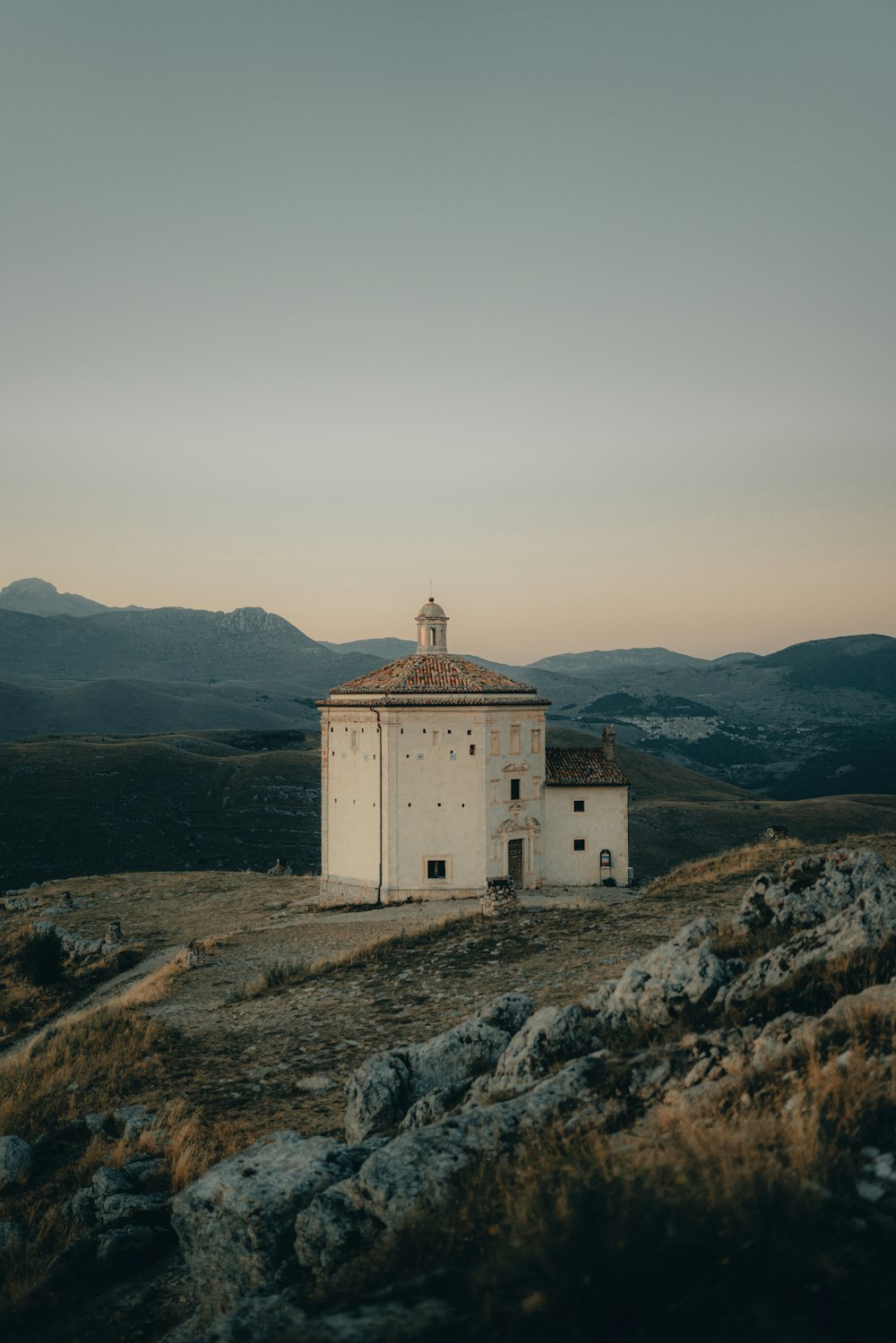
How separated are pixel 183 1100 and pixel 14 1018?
41.3 ft

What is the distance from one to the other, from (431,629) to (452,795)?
9237 mm

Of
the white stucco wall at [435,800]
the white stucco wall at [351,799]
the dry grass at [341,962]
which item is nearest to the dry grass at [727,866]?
the dry grass at [341,962]

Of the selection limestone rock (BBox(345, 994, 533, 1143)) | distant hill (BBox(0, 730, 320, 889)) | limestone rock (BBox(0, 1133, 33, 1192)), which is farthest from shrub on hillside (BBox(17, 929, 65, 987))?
distant hill (BBox(0, 730, 320, 889))

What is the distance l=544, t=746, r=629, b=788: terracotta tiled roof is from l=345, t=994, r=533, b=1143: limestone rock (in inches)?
1020

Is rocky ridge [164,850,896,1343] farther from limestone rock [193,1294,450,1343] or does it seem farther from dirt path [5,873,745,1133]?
dirt path [5,873,745,1133]

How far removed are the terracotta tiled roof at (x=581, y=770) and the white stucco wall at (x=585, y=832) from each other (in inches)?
12.2

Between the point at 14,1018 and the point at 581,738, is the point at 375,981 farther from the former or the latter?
the point at 581,738

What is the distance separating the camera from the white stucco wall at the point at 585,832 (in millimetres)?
38281

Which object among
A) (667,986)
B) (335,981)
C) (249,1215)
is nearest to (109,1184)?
(249,1215)

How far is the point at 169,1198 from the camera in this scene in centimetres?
1036

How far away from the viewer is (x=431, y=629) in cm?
4172

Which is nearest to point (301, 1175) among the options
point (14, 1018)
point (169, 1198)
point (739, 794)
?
point (169, 1198)

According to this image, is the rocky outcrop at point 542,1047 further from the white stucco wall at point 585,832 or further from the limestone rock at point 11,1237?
the white stucco wall at point 585,832

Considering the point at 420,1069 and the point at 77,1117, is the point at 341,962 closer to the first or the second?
the point at 77,1117
